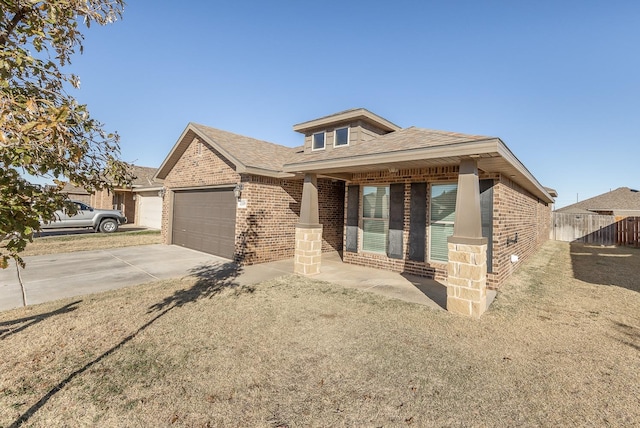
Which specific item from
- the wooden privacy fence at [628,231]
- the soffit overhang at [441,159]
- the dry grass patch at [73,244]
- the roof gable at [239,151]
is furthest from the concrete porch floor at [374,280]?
the wooden privacy fence at [628,231]

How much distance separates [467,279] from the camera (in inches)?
202

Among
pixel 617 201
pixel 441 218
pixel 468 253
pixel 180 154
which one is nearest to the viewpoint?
pixel 468 253

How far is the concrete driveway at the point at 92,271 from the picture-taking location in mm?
6020

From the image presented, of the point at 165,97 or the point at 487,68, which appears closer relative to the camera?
the point at 165,97

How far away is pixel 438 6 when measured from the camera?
9781mm

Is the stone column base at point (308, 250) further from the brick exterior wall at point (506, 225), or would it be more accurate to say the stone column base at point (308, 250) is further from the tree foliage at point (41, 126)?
the tree foliage at point (41, 126)

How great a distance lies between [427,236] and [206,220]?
860 centimetres

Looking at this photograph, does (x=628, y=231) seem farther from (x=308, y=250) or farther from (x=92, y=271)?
(x=92, y=271)

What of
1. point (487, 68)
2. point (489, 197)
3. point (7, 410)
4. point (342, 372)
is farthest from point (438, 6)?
point (7, 410)

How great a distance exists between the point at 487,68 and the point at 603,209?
24730 millimetres

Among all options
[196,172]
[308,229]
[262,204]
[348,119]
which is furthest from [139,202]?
[308,229]

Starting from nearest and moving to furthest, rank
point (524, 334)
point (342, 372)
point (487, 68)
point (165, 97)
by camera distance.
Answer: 1. point (342, 372)
2. point (524, 334)
3. point (165, 97)
4. point (487, 68)

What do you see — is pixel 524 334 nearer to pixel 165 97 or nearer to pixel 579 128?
pixel 165 97

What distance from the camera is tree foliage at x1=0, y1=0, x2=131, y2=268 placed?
177 centimetres
